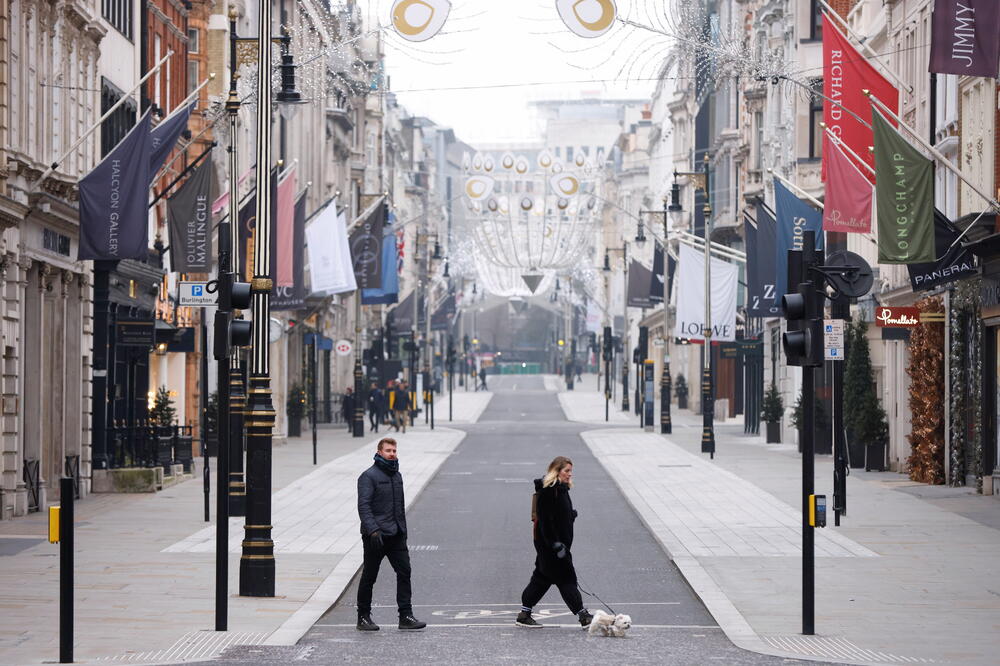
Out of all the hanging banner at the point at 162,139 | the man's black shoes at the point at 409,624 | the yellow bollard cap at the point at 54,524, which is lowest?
the man's black shoes at the point at 409,624

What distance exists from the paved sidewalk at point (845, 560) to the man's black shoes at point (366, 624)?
10.4 ft

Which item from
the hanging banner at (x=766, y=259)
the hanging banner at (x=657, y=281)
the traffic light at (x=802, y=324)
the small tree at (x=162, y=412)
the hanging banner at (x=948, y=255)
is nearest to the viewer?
the traffic light at (x=802, y=324)

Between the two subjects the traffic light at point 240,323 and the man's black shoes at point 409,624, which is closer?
the man's black shoes at point 409,624

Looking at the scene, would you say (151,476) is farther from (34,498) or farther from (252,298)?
(252,298)

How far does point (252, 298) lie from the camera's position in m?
18.7

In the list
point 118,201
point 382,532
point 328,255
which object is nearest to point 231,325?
point 382,532

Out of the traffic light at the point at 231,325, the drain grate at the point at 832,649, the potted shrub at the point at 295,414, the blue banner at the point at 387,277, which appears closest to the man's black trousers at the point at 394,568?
the traffic light at the point at 231,325

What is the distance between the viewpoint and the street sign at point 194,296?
27.7 m

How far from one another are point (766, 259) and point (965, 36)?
18098mm

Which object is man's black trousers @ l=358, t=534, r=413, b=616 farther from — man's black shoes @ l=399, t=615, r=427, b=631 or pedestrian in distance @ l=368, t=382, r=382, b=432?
pedestrian in distance @ l=368, t=382, r=382, b=432

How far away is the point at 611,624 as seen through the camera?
15258 millimetres

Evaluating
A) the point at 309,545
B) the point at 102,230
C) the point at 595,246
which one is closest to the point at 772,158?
the point at 102,230

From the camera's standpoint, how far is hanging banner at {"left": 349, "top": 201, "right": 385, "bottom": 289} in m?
55.2

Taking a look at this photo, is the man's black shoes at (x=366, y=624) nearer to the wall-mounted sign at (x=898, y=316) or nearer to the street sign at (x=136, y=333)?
the street sign at (x=136, y=333)
